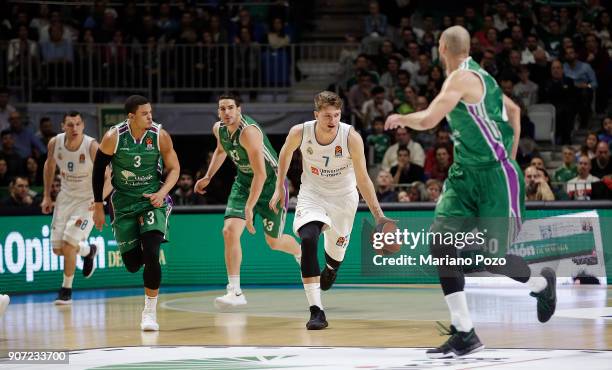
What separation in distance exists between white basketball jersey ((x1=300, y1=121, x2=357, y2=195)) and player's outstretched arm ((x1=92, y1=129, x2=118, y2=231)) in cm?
176

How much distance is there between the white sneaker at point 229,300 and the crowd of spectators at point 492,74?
169 inches

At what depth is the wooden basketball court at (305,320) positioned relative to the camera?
9.96 m

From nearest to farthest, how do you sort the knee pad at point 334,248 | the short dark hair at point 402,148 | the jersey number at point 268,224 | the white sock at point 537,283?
the white sock at point 537,283 → the knee pad at point 334,248 → the jersey number at point 268,224 → the short dark hair at point 402,148

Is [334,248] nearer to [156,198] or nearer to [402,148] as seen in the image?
[156,198]

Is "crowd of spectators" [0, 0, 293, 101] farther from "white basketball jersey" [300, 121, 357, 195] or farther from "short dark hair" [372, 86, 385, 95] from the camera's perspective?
"white basketball jersey" [300, 121, 357, 195]

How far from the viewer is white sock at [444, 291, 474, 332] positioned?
8.48 metres

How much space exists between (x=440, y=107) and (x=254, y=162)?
14.2 feet

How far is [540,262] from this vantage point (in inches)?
572

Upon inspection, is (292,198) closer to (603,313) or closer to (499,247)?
(603,313)

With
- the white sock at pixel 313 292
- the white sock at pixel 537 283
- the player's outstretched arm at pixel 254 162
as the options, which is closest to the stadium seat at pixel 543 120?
the player's outstretched arm at pixel 254 162

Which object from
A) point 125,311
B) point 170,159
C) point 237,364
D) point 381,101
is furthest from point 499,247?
point 381,101

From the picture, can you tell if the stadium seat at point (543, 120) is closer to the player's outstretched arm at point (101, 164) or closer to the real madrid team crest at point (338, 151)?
the real madrid team crest at point (338, 151)

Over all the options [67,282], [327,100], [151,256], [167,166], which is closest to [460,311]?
[327,100]

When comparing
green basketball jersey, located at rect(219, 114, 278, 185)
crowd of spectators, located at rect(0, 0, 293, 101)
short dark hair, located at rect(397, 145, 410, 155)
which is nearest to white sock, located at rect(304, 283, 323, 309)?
green basketball jersey, located at rect(219, 114, 278, 185)
